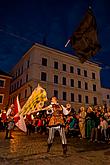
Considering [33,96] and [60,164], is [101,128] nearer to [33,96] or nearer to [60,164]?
[33,96]

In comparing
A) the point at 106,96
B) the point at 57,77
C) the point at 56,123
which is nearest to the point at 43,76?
the point at 57,77

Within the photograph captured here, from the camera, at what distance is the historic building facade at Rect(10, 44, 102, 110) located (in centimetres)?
3750

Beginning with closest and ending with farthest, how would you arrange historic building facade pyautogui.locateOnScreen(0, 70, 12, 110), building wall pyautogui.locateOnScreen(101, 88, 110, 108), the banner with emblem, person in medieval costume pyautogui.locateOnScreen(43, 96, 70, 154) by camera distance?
1. person in medieval costume pyautogui.locateOnScreen(43, 96, 70, 154)
2. the banner with emblem
3. historic building facade pyautogui.locateOnScreen(0, 70, 12, 110)
4. building wall pyautogui.locateOnScreen(101, 88, 110, 108)

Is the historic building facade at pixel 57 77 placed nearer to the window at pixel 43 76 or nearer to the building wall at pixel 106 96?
the window at pixel 43 76

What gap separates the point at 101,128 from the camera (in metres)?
10.5

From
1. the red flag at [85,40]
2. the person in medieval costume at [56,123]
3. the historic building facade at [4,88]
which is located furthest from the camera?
the historic building facade at [4,88]

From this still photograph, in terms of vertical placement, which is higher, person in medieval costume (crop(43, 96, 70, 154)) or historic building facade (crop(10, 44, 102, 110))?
historic building facade (crop(10, 44, 102, 110))

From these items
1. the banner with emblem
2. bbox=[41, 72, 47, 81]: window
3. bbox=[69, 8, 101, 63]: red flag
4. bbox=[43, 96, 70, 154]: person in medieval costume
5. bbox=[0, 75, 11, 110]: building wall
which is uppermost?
bbox=[41, 72, 47, 81]: window

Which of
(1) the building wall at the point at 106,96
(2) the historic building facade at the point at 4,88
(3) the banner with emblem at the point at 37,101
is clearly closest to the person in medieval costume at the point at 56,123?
(3) the banner with emblem at the point at 37,101

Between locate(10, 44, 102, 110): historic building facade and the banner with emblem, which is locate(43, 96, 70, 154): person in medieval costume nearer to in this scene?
the banner with emblem

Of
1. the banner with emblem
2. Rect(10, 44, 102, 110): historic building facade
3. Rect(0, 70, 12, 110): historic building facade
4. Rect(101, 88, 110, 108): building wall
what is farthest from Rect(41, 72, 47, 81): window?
the banner with emblem

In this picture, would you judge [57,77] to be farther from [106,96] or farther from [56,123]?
[56,123]

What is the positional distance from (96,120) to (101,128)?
1.77 ft

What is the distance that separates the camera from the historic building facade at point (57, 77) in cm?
3750
